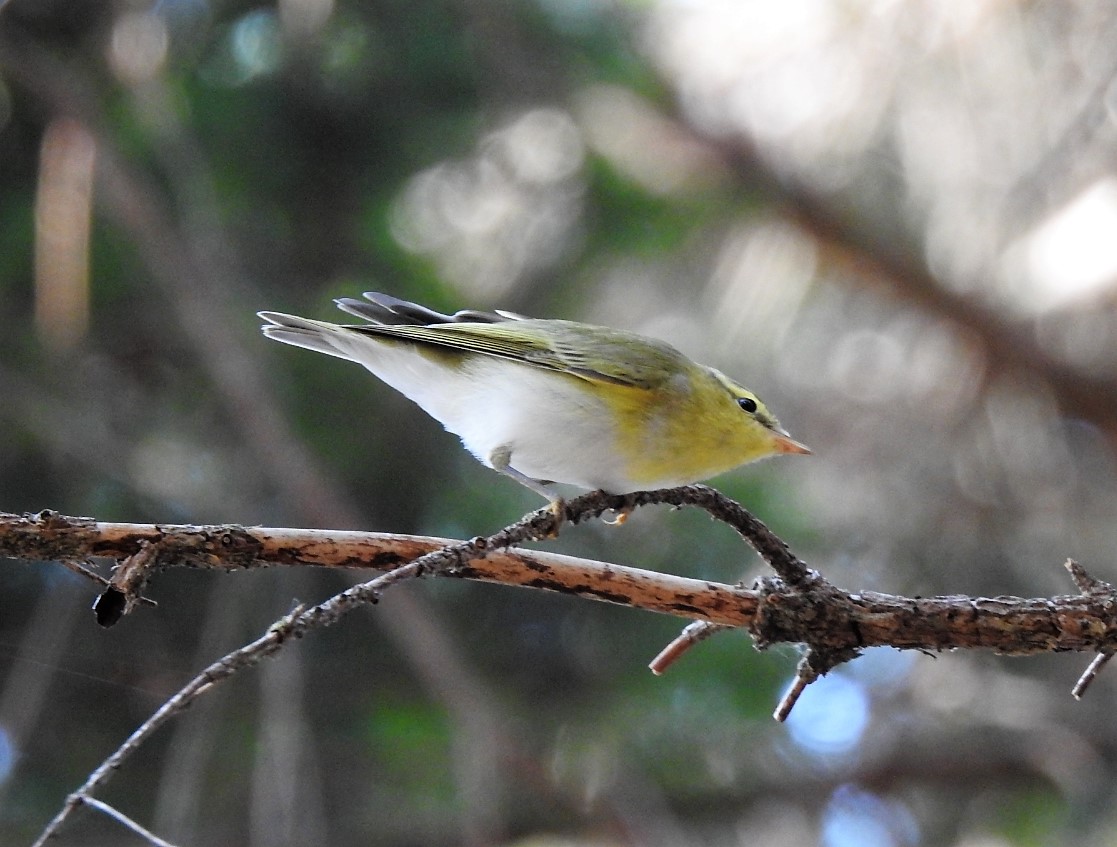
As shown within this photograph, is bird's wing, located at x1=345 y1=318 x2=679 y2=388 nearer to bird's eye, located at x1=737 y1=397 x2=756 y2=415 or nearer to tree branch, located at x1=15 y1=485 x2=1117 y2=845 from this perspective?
bird's eye, located at x1=737 y1=397 x2=756 y2=415

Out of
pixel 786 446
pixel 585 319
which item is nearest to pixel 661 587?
pixel 786 446

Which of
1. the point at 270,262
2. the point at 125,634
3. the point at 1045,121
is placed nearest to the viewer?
the point at 125,634

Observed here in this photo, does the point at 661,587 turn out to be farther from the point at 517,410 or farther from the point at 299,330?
the point at 299,330

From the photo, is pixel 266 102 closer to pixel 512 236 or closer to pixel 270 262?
pixel 270 262

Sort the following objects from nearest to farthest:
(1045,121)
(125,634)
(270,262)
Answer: (125,634) < (1045,121) < (270,262)

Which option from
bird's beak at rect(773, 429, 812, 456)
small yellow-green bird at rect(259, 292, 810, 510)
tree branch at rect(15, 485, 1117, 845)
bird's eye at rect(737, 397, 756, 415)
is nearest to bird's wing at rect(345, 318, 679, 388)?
small yellow-green bird at rect(259, 292, 810, 510)

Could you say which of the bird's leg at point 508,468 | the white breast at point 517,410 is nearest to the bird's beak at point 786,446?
the white breast at point 517,410

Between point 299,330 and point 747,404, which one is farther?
point 747,404

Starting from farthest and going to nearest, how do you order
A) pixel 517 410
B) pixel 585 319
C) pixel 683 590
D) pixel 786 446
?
pixel 585 319 < pixel 786 446 < pixel 517 410 < pixel 683 590

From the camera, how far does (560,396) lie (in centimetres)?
273

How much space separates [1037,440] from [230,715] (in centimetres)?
383

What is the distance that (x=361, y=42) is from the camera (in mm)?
5203

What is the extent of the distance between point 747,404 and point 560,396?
22.7 inches

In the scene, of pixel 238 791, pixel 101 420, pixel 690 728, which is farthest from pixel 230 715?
pixel 690 728
